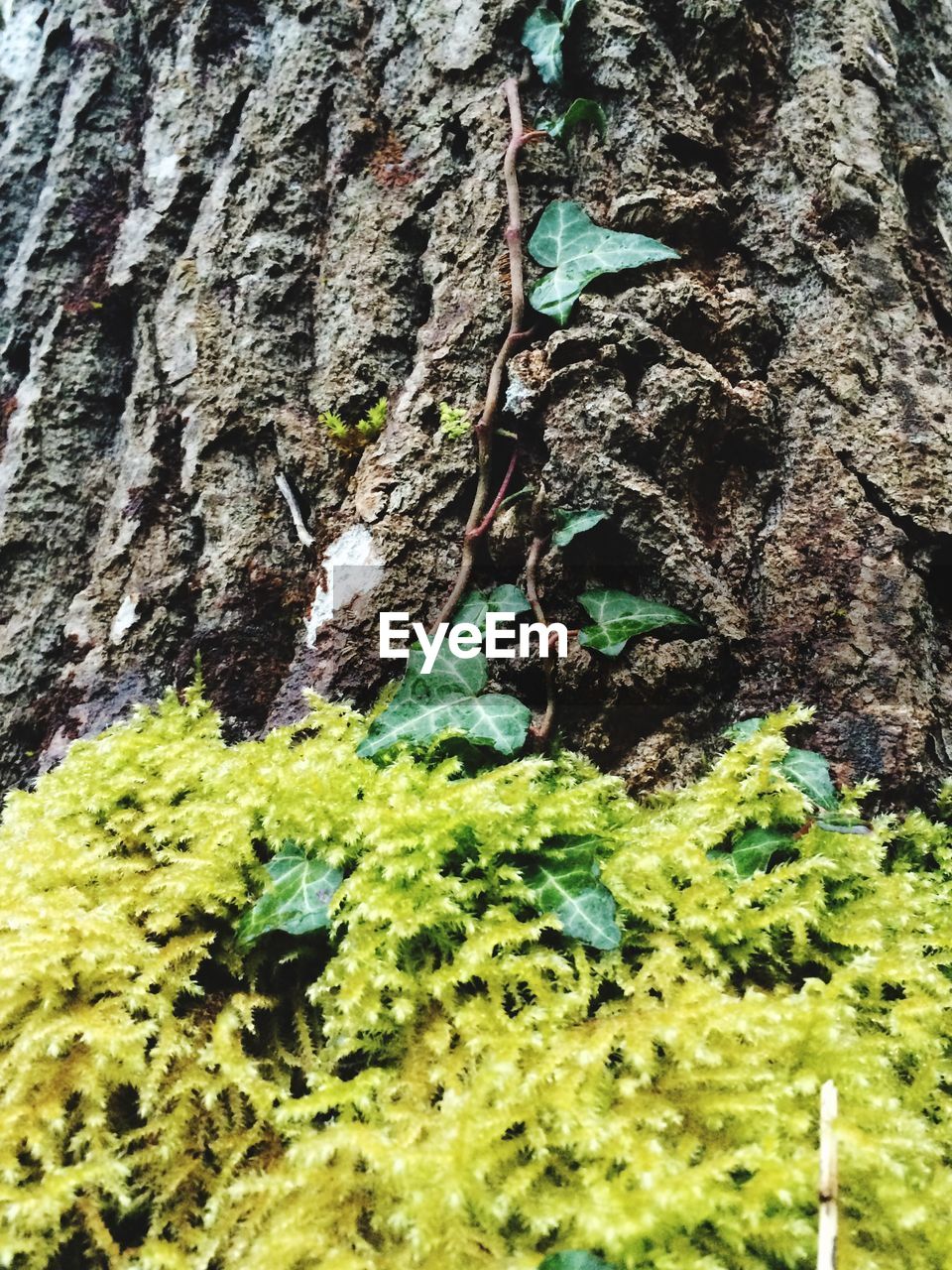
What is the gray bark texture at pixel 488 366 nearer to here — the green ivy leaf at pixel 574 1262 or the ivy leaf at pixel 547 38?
the ivy leaf at pixel 547 38

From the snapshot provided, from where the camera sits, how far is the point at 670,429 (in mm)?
1552

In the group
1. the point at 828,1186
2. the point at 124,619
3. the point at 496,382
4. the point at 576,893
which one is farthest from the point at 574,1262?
the point at 124,619

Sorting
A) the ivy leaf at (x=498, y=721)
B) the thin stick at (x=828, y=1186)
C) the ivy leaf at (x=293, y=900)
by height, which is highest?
the ivy leaf at (x=498, y=721)

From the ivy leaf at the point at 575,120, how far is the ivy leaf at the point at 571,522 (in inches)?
38.3

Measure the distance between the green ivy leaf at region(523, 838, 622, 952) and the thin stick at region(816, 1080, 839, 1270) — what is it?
0.96 ft

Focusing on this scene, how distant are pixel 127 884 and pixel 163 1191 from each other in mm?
437

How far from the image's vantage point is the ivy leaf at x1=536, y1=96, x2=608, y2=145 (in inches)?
69.1

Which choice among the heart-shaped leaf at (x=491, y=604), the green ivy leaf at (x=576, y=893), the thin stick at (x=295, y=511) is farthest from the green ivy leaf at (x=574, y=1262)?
the thin stick at (x=295, y=511)

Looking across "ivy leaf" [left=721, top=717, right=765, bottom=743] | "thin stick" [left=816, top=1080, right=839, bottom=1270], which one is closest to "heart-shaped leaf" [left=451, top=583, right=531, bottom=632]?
"ivy leaf" [left=721, top=717, right=765, bottom=743]

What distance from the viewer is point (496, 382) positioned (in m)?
1.65

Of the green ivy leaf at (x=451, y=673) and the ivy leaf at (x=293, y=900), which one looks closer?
the ivy leaf at (x=293, y=900)

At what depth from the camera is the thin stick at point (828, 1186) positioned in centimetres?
71

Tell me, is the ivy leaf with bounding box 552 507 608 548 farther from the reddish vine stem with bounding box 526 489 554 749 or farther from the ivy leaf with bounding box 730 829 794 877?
the ivy leaf with bounding box 730 829 794 877

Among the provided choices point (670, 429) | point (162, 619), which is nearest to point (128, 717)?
point (162, 619)
